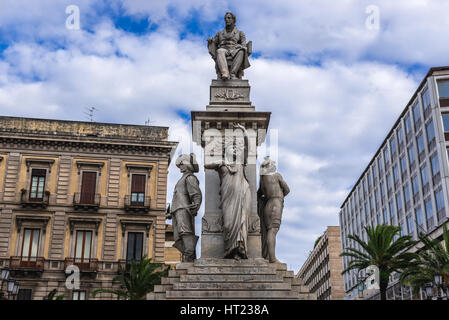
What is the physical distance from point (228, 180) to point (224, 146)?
843 millimetres

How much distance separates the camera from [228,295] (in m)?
8.72

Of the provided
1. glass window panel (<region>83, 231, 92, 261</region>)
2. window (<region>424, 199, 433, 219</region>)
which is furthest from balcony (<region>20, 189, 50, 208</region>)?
window (<region>424, 199, 433, 219</region>)

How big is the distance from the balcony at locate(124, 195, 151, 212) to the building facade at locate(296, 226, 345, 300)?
44.5 metres

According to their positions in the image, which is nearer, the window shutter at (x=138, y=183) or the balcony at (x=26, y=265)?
the balcony at (x=26, y=265)

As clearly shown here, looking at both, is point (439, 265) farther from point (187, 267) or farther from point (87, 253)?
point (187, 267)

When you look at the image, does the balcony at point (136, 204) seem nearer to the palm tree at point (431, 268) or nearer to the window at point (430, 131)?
the palm tree at point (431, 268)

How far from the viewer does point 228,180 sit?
978 cm

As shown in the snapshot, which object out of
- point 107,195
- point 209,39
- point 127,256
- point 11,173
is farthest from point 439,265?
point 11,173

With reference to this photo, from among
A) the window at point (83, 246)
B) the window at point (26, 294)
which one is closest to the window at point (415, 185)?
the window at point (83, 246)

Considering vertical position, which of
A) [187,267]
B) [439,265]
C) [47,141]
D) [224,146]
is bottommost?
[187,267]

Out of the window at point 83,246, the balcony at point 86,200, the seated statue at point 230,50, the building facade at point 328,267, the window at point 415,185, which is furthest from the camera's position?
the building facade at point 328,267

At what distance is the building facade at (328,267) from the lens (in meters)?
87.2

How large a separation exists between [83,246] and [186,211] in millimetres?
31447

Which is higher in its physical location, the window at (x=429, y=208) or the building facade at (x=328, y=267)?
the building facade at (x=328, y=267)
